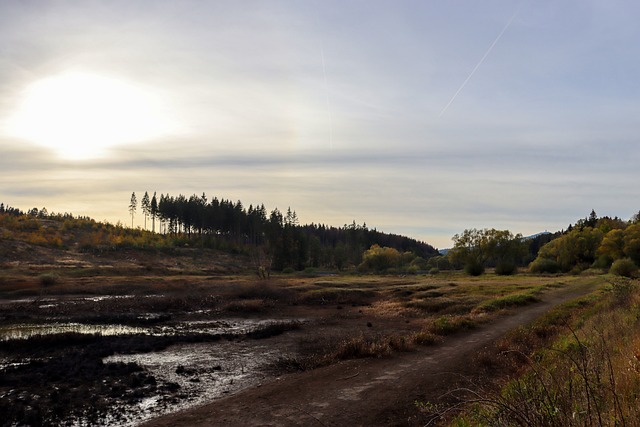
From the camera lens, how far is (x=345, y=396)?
43.6 ft

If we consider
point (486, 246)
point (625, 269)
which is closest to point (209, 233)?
point (486, 246)

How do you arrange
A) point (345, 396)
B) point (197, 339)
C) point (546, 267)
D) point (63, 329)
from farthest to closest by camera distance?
point (546, 267) < point (63, 329) < point (197, 339) < point (345, 396)

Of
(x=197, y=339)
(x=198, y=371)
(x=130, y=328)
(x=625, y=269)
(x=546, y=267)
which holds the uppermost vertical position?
(x=625, y=269)

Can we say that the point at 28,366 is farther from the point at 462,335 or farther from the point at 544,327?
the point at 544,327

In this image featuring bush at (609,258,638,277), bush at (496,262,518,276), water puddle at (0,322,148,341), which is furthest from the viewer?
bush at (496,262,518,276)

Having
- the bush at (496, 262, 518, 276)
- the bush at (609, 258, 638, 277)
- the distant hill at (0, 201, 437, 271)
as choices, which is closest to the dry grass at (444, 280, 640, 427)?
the bush at (609, 258, 638, 277)

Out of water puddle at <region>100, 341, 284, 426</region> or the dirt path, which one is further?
water puddle at <region>100, 341, 284, 426</region>

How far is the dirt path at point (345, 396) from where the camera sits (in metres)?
11.7

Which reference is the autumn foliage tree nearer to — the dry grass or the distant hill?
the distant hill

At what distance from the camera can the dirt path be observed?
11703 mm

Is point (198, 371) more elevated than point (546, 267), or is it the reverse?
point (198, 371)

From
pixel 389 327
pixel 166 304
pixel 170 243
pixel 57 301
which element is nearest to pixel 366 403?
pixel 389 327

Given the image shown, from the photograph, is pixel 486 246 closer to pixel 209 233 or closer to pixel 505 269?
pixel 505 269

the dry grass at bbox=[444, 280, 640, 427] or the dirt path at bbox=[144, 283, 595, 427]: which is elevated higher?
the dry grass at bbox=[444, 280, 640, 427]
